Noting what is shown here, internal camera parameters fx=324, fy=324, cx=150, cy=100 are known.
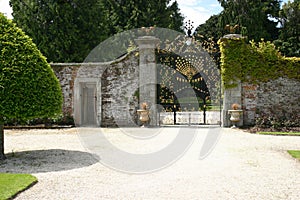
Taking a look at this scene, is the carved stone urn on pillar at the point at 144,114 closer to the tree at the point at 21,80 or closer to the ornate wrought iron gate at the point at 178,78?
the ornate wrought iron gate at the point at 178,78

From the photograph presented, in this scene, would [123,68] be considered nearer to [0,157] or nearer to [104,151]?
[104,151]

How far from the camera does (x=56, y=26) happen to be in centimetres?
2011

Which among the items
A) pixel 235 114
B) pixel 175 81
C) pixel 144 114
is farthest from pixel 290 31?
pixel 144 114

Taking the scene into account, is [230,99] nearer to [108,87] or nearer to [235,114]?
[235,114]

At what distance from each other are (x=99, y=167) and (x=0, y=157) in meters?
2.26

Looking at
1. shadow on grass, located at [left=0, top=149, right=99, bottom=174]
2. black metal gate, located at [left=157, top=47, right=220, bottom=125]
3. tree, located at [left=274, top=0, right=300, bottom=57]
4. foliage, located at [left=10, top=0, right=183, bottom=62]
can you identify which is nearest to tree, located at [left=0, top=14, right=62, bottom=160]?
shadow on grass, located at [left=0, top=149, right=99, bottom=174]

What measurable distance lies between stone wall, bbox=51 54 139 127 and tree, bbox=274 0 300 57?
16.4m

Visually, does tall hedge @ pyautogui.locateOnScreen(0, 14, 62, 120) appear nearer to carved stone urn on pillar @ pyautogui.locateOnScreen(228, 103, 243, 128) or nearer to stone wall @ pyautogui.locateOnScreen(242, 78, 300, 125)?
carved stone urn on pillar @ pyautogui.locateOnScreen(228, 103, 243, 128)

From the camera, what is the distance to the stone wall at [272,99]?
1172cm

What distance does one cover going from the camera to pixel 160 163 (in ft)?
20.7

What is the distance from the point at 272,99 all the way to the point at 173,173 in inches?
296

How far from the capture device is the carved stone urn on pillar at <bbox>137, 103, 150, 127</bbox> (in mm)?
11844

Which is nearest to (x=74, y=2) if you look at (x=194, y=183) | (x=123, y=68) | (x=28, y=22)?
(x=28, y=22)

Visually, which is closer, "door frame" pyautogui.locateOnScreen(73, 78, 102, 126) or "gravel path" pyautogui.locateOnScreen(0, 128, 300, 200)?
"gravel path" pyautogui.locateOnScreen(0, 128, 300, 200)
